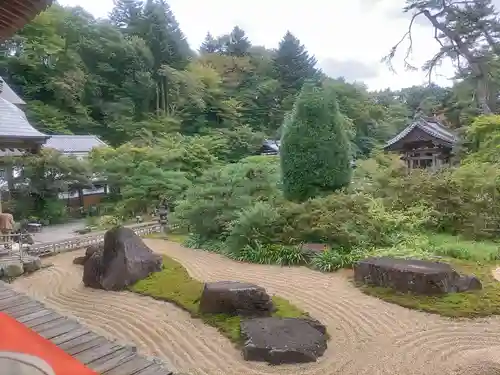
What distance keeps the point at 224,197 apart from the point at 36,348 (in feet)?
26.1

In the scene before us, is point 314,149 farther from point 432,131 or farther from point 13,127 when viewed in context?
point 432,131

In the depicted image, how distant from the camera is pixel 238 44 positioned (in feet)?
121

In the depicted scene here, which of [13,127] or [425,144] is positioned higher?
[425,144]

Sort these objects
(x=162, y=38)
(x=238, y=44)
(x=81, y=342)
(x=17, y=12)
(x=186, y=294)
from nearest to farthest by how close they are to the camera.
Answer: (x=17, y=12) < (x=81, y=342) < (x=186, y=294) < (x=162, y=38) < (x=238, y=44)

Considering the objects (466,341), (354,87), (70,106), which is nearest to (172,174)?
(466,341)

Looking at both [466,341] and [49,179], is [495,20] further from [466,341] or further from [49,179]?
[49,179]

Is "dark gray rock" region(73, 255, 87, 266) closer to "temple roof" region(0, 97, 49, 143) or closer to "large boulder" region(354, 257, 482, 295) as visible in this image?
"temple roof" region(0, 97, 49, 143)

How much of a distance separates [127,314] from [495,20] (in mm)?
16184

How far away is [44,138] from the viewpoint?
7.00m

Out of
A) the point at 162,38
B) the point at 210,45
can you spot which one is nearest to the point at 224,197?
the point at 162,38

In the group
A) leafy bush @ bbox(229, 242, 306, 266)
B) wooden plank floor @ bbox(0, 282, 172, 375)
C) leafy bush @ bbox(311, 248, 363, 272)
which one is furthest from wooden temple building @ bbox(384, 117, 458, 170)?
wooden plank floor @ bbox(0, 282, 172, 375)

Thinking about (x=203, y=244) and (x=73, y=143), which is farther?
(x=73, y=143)

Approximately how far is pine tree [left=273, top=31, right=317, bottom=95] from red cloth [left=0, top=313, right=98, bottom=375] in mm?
29886

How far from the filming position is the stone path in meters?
3.96
